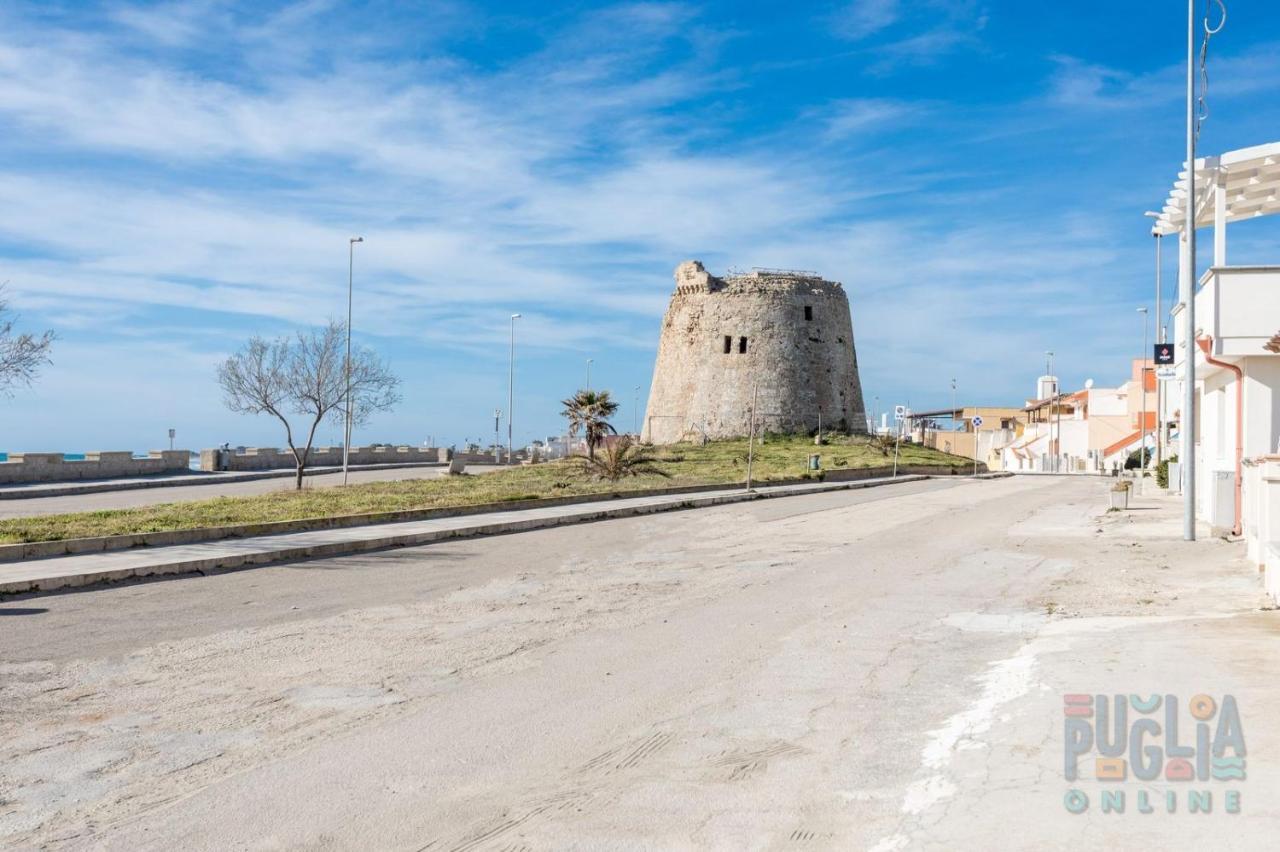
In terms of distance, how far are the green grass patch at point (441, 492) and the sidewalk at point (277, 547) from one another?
120 centimetres

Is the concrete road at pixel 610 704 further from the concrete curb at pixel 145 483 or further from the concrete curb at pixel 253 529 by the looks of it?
the concrete curb at pixel 145 483

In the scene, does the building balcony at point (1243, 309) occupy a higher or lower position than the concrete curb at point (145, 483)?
higher

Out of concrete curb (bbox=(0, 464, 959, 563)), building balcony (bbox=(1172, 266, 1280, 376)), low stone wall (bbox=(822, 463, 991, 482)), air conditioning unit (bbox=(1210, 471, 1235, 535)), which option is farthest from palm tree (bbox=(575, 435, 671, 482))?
building balcony (bbox=(1172, 266, 1280, 376))

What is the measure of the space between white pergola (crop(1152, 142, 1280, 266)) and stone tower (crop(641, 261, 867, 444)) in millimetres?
42243

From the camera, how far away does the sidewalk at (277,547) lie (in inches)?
494

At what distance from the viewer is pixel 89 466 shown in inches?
1451

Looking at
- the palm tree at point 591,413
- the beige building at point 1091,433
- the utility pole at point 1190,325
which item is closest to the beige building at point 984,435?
the beige building at point 1091,433

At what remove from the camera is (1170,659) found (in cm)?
773

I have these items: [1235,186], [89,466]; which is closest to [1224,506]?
[1235,186]

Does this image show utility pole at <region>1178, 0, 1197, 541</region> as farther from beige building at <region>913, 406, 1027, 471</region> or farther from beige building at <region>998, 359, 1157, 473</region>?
beige building at <region>913, 406, 1027, 471</region>

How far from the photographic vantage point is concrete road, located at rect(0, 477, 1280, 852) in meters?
4.86

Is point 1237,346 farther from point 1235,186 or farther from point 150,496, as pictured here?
point 150,496

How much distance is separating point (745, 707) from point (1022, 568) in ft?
28.7

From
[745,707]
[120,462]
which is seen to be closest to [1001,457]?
[120,462]
